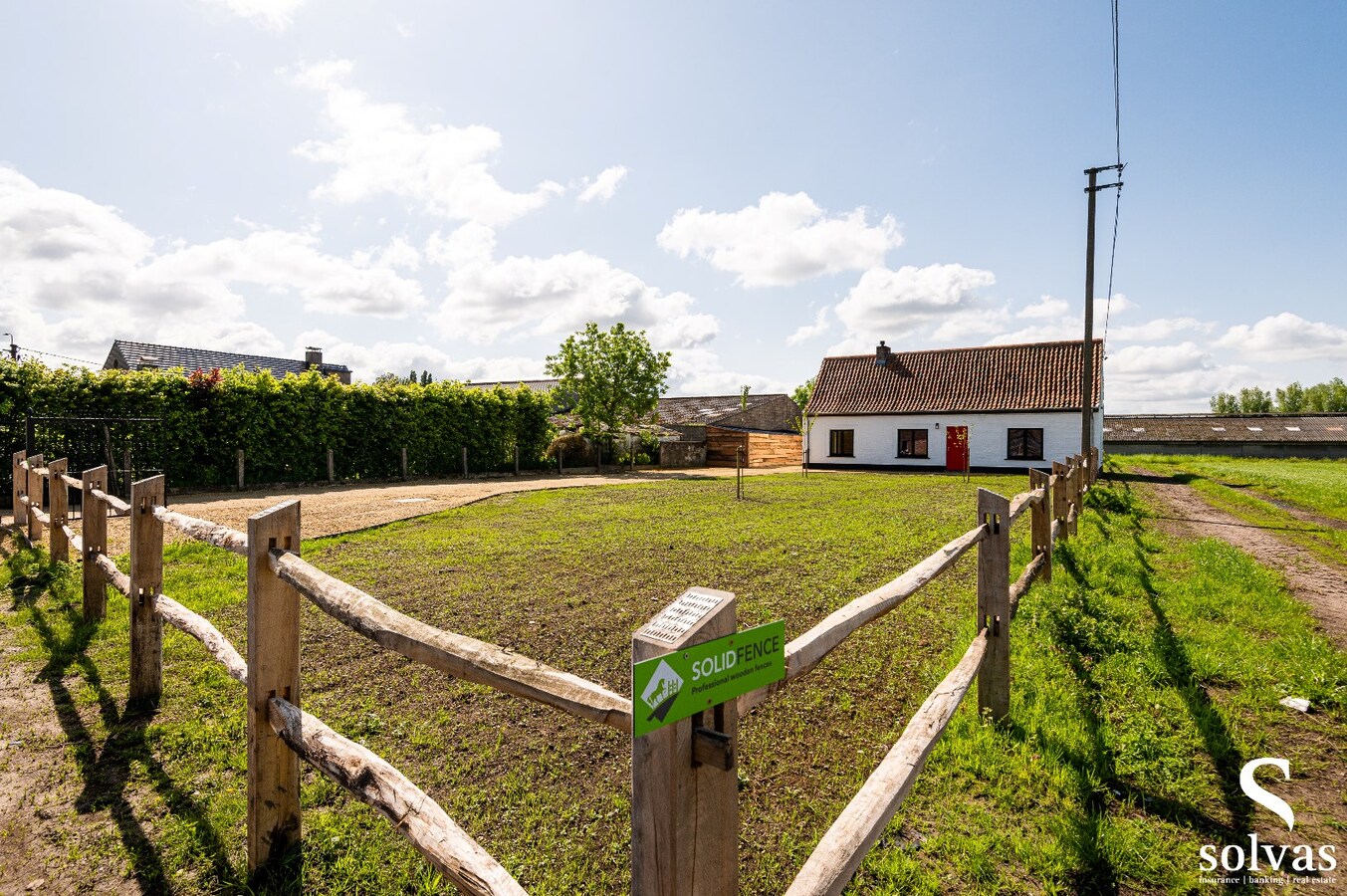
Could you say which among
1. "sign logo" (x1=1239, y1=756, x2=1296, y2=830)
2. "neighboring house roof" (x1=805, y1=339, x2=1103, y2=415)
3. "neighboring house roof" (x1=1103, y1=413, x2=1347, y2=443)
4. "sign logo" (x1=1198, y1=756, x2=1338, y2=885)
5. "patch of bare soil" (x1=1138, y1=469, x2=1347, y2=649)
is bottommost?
"sign logo" (x1=1198, y1=756, x2=1338, y2=885)

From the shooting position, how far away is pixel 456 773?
10.2 feet

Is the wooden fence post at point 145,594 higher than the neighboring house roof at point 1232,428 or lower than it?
lower

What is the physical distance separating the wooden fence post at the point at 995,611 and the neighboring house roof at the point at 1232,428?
54.5m

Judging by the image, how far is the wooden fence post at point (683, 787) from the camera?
1248 mm

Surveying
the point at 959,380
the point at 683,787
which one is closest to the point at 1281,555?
the point at 683,787

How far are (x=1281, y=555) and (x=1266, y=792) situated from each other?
7.23 m

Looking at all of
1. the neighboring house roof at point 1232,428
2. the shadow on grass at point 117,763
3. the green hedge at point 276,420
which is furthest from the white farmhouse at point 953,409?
the neighboring house roof at point 1232,428

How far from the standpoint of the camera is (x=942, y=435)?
27.5 m

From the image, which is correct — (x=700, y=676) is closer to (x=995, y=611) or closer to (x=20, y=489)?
(x=995, y=611)

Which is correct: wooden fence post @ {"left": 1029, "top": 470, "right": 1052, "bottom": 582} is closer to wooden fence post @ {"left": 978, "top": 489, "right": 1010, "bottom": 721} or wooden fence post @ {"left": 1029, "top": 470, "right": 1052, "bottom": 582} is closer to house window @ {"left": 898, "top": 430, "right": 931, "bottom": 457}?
wooden fence post @ {"left": 978, "top": 489, "right": 1010, "bottom": 721}

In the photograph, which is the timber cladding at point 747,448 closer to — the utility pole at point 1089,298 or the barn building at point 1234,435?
the utility pole at point 1089,298

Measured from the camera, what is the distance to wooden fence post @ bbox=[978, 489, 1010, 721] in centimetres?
367

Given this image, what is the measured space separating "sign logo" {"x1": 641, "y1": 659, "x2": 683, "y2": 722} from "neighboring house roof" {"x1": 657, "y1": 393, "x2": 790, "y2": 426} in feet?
129

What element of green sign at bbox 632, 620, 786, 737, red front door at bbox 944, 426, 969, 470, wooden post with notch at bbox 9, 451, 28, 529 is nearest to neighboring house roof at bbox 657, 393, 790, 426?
red front door at bbox 944, 426, 969, 470
